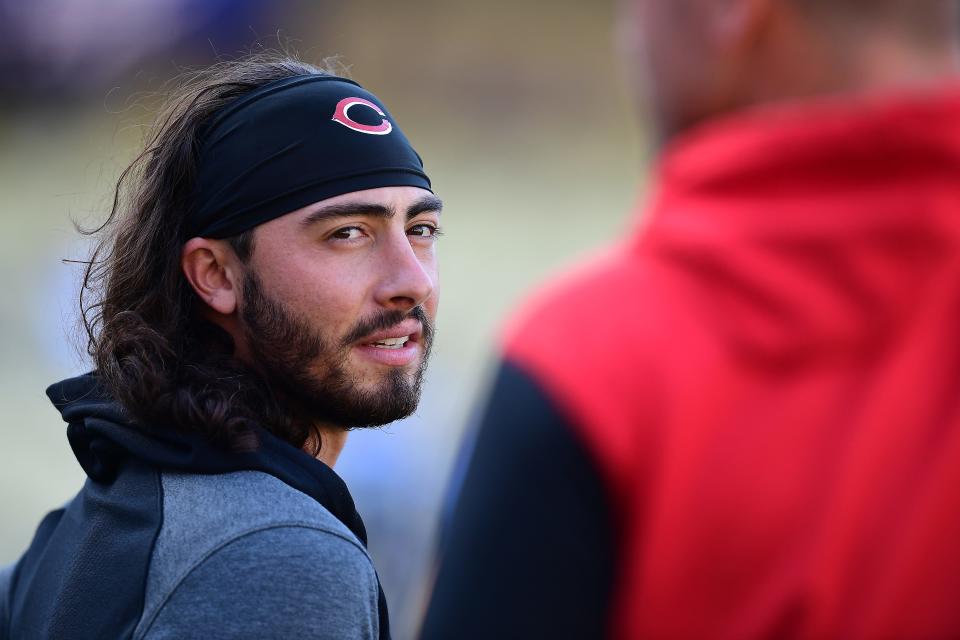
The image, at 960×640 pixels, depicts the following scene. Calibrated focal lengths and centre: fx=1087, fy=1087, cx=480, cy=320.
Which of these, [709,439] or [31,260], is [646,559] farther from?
[31,260]

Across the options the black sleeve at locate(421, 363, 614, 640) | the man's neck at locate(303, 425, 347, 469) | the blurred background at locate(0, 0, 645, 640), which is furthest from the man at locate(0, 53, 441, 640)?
the blurred background at locate(0, 0, 645, 640)

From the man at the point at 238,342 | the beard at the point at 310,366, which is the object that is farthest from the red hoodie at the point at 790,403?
the beard at the point at 310,366

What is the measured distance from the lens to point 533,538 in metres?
1.00

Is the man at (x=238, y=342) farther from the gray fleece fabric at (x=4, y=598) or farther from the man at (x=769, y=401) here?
the man at (x=769, y=401)

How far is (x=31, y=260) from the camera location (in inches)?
473

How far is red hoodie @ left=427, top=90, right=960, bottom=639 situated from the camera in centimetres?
96

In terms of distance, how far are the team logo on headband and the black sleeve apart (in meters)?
1.48

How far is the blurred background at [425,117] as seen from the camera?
11180 mm

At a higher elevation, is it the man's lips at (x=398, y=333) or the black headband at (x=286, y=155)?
the black headband at (x=286, y=155)

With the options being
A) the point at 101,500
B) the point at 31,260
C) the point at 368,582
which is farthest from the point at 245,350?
Answer: the point at 31,260

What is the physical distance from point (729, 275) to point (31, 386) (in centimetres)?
1010

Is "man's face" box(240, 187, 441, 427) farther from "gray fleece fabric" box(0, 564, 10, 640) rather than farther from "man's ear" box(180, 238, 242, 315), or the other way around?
"gray fleece fabric" box(0, 564, 10, 640)

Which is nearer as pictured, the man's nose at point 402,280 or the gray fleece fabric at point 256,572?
the gray fleece fabric at point 256,572

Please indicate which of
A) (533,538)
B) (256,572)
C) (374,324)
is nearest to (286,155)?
(374,324)
